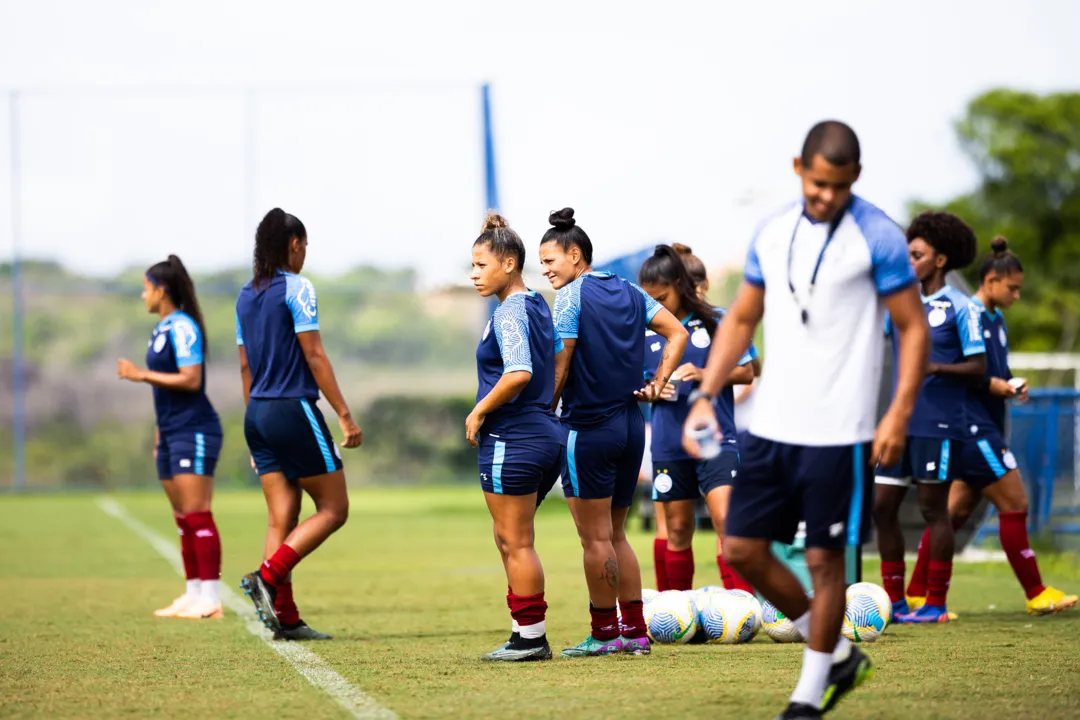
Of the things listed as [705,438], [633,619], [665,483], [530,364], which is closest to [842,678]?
[705,438]

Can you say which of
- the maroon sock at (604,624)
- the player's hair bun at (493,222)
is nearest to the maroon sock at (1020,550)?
the maroon sock at (604,624)

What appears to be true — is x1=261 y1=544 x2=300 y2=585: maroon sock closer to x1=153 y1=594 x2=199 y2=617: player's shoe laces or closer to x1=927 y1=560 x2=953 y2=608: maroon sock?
x1=153 y1=594 x2=199 y2=617: player's shoe laces

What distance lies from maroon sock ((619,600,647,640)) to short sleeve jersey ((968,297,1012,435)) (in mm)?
2422

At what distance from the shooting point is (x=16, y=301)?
2694 centimetres

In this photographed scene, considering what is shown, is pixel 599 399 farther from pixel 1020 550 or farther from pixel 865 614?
pixel 1020 550

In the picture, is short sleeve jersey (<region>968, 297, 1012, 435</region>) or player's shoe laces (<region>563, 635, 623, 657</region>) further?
short sleeve jersey (<region>968, 297, 1012, 435</region>)

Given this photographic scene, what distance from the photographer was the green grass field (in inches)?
205

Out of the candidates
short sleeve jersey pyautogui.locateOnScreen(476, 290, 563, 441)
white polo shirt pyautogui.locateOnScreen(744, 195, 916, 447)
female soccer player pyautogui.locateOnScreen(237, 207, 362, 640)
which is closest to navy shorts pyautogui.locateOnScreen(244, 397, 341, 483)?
female soccer player pyautogui.locateOnScreen(237, 207, 362, 640)

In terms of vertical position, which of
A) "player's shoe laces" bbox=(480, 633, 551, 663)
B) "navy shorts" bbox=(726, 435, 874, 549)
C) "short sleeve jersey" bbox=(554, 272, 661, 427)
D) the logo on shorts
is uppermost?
"short sleeve jersey" bbox=(554, 272, 661, 427)

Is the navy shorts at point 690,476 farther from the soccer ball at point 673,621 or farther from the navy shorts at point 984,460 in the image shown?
the navy shorts at point 984,460

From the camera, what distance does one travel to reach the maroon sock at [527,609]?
21.1 feet

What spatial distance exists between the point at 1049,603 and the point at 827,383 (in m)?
4.17

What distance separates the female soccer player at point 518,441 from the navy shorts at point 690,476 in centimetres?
132

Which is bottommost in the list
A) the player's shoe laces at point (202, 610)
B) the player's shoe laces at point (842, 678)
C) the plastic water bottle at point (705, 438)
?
the player's shoe laces at point (202, 610)
